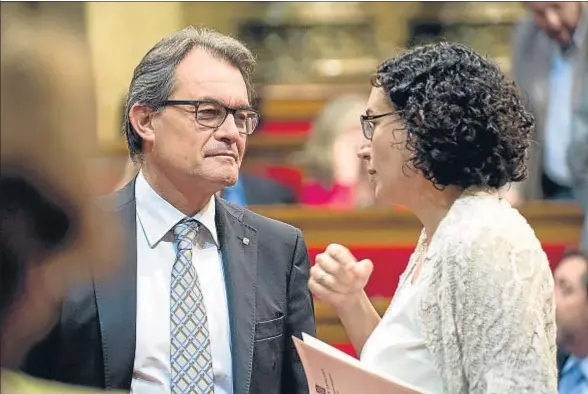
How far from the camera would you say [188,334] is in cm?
193

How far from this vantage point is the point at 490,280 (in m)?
1.64

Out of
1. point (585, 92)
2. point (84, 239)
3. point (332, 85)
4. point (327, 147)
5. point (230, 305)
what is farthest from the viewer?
point (332, 85)

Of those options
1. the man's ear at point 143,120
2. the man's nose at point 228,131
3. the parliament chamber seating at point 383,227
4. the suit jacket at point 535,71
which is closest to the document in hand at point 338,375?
the man's nose at point 228,131

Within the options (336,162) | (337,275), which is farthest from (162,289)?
(336,162)

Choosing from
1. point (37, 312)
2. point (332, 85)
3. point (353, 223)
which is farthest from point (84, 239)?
point (332, 85)

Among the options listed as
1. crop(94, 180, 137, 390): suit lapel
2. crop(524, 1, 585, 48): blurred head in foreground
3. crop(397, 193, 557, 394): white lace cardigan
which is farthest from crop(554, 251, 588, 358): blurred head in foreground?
crop(94, 180, 137, 390): suit lapel

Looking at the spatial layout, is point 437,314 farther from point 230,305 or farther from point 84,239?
point 84,239

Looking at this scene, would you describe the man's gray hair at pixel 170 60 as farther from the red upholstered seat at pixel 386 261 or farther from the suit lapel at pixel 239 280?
the red upholstered seat at pixel 386 261

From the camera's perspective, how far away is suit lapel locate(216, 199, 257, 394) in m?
1.96

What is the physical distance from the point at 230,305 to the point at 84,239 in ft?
4.33

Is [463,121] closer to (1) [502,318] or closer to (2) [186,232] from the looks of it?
(1) [502,318]

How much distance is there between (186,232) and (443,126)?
58cm

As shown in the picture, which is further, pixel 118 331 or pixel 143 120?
pixel 143 120

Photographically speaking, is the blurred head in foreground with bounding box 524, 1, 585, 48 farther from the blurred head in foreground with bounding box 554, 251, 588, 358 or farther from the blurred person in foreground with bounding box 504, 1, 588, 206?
the blurred head in foreground with bounding box 554, 251, 588, 358
